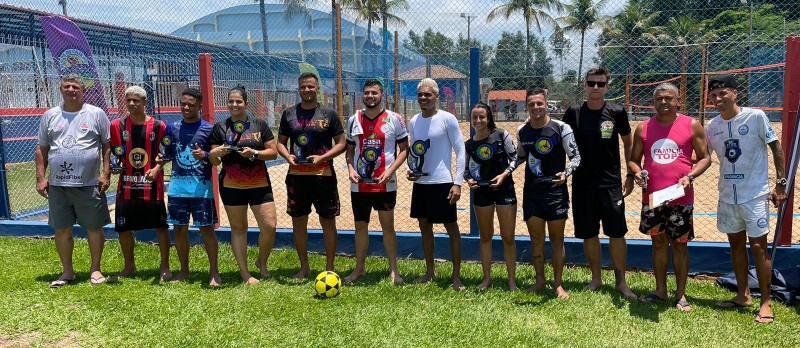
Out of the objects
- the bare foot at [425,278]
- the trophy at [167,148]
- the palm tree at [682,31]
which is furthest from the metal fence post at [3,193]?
the palm tree at [682,31]

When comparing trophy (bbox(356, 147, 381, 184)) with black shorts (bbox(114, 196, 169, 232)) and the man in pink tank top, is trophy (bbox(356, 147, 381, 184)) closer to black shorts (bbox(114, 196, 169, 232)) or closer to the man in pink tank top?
black shorts (bbox(114, 196, 169, 232))

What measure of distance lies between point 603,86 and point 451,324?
7.47ft

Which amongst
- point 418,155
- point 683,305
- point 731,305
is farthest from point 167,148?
point 731,305

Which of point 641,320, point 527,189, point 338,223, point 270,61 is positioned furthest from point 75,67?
point 641,320

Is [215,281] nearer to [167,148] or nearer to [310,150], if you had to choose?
[167,148]

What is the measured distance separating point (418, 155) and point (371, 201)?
613 mm

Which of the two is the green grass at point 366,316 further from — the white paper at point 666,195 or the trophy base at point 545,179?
the trophy base at point 545,179

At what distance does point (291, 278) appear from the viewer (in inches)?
220

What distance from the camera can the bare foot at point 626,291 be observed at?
195 inches

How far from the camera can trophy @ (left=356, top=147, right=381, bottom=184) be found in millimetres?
5199

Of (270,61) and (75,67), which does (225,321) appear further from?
(75,67)

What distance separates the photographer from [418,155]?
16.8 feet

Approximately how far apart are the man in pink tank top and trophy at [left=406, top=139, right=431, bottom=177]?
172 centimetres

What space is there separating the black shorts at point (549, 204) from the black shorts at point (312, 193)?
1731 millimetres
